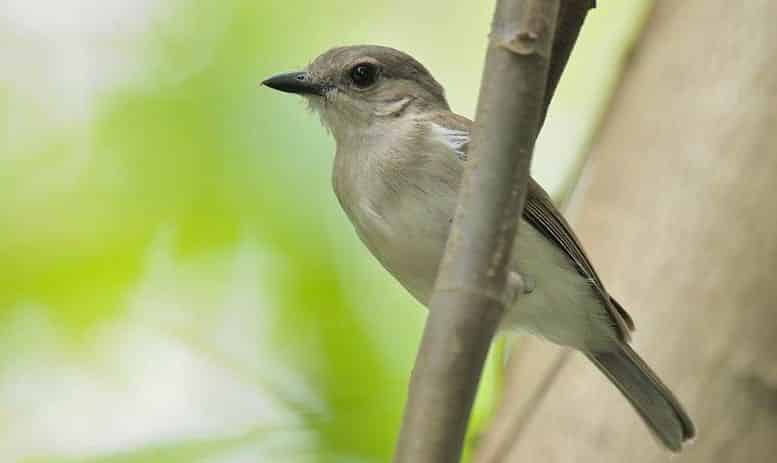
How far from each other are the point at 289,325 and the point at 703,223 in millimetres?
1971

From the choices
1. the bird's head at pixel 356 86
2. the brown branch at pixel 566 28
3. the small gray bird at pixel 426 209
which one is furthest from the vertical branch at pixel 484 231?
the bird's head at pixel 356 86

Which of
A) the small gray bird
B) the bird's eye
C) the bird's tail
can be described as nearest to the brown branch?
the small gray bird

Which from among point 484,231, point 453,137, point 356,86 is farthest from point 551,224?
point 484,231

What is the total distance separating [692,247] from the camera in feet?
10.8

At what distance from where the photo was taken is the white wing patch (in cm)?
358

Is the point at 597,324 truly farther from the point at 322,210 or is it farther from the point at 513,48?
the point at 513,48

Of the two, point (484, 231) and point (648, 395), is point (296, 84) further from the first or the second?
point (484, 231)

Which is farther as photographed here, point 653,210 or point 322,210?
point 322,210

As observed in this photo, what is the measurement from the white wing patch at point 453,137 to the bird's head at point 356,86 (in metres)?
0.26

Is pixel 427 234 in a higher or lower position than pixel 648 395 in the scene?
higher

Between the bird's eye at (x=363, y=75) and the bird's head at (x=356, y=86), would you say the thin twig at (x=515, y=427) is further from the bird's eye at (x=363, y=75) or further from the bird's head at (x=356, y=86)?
the bird's eye at (x=363, y=75)

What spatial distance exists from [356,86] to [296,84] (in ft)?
0.73

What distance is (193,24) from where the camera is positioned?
5000 millimetres

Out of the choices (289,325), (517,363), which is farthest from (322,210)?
(517,363)
